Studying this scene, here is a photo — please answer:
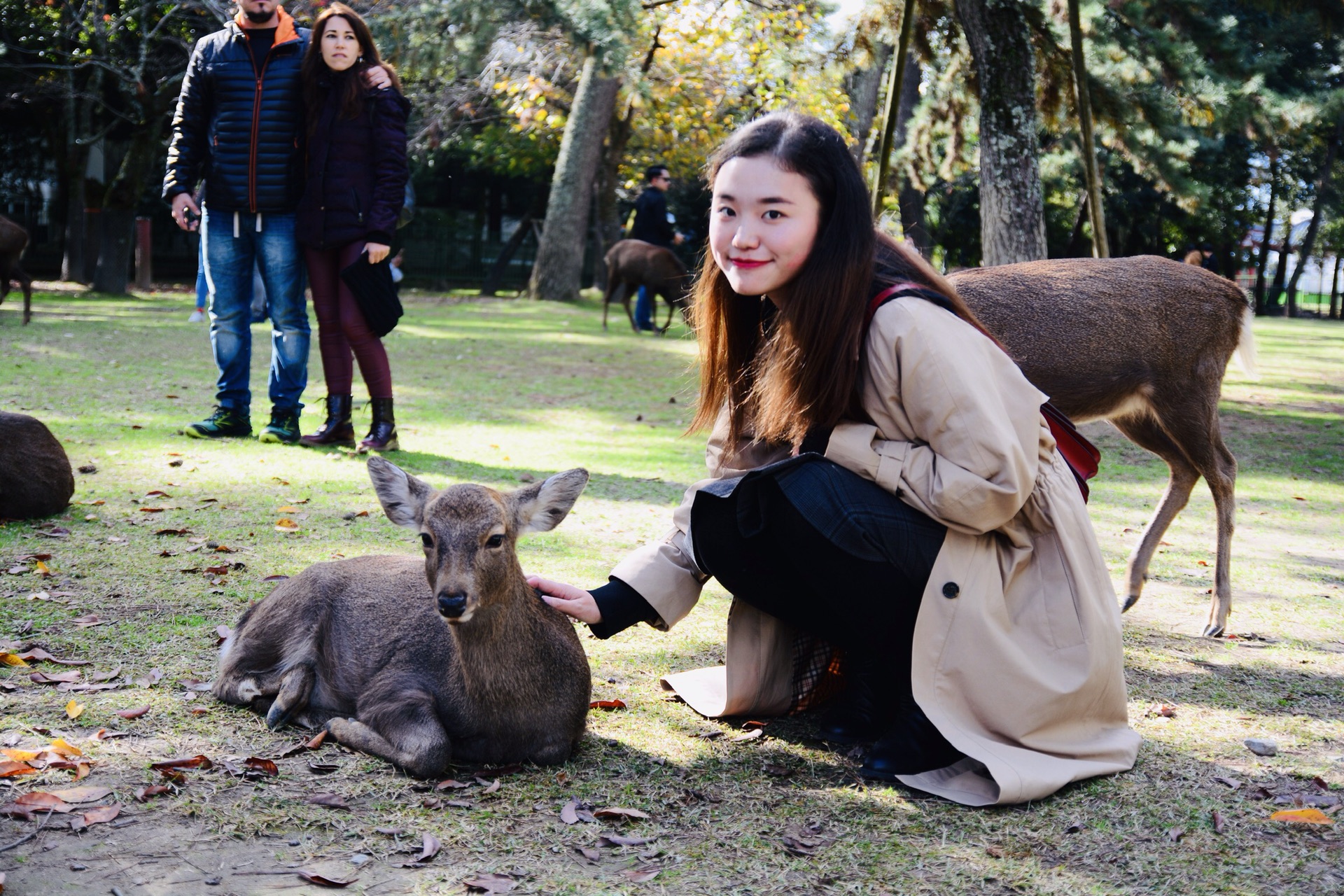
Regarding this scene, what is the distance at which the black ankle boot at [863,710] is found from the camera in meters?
3.75

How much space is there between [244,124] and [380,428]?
1.95 m

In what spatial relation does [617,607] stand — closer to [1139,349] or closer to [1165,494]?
[1139,349]

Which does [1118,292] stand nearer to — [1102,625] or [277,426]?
[1102,625]

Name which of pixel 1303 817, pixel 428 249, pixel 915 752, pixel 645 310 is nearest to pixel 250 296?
pixel 915 752

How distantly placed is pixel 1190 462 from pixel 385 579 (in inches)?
140

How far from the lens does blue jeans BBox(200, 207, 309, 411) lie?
7348 millimetres

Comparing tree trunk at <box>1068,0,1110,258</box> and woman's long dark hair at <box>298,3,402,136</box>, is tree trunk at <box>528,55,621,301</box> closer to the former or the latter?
tree trunk at <box>1068,0,1110,258</box>

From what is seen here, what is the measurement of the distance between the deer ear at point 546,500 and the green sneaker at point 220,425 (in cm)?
Answer: 473

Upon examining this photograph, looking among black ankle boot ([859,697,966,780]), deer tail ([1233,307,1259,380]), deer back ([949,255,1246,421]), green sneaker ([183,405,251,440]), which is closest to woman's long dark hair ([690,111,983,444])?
black ankle boot ([859,697,966,780])

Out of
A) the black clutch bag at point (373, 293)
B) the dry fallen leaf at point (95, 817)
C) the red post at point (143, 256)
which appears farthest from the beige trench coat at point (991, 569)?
the red post at point (143, 256)

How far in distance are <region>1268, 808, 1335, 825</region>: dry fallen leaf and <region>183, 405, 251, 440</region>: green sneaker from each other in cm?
651

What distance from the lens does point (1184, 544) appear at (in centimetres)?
660

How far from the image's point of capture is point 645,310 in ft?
58.8

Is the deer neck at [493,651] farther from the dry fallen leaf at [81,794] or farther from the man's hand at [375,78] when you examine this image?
the man's hand at [375,78]
